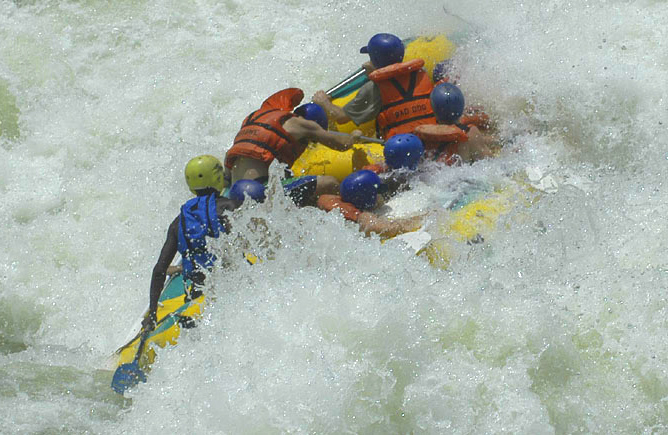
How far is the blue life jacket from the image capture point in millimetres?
4238

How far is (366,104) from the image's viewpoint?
5.25 m

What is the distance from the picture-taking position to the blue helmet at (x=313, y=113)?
16.8ft

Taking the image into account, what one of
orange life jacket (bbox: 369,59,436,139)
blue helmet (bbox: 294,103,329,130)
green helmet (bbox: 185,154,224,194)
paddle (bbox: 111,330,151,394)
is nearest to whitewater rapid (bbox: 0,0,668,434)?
paddle (bbox: 111,330,151,394)

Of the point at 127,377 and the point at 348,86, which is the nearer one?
the point at 127,377

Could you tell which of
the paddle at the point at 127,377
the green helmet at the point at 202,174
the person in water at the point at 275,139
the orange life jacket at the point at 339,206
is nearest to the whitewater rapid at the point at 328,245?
the paddle at the point at 127,377

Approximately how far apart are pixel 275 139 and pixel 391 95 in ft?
2.62

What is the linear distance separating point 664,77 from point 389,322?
3123mm

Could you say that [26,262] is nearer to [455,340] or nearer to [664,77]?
[455,340]

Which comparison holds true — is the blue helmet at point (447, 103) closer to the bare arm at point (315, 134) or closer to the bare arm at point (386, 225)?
the bare arm at point (315, 134)

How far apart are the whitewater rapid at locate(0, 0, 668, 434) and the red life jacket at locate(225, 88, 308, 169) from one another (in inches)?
32.8

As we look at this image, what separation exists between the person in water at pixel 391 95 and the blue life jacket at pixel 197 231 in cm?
136

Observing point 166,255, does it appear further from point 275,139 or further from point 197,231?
point 275,139

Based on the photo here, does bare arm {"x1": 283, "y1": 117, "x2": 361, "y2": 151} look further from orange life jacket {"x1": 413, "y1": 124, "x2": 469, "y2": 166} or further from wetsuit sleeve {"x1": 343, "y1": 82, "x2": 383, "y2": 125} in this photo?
orange life jacket {"x1": 413, "y1": 124, "x2": 469, "y2": 166}

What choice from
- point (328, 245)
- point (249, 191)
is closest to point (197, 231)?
point (249, 191)
